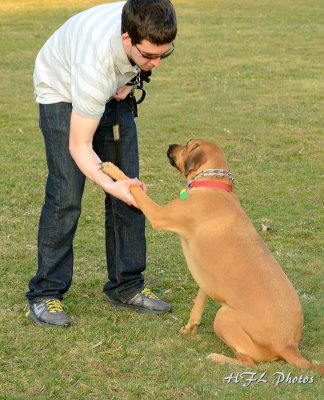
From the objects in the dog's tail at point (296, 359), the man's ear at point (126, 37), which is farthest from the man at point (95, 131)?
the dog's tail at point (296, 359)

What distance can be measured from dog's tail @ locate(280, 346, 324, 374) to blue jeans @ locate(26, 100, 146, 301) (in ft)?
4.96

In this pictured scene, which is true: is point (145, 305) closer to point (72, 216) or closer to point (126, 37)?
point (72, 216)

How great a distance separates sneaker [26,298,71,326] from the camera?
6102mm

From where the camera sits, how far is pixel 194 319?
618 centimetres

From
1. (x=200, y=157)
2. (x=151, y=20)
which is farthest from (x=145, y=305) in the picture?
(x=151, y=20)

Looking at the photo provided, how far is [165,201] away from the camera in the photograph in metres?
9.61

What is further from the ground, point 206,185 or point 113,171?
point 113,171

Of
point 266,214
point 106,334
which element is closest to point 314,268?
point 266,214

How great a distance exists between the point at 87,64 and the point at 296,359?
2.20 m

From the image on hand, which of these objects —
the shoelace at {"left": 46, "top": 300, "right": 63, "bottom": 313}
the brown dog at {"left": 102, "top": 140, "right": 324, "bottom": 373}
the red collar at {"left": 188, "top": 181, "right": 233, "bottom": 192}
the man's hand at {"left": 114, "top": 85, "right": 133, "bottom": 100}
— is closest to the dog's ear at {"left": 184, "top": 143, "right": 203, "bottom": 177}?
the brown dog at {"left": 102, "top": 140, "right": 324, "bottom": 373}

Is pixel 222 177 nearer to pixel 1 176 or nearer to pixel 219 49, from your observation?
Answer: pixel 1 176

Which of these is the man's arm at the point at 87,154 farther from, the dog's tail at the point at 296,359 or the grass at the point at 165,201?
the dog's tail at the point at 296,359

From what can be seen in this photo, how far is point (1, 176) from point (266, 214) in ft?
10.7

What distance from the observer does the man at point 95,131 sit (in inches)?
210
